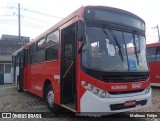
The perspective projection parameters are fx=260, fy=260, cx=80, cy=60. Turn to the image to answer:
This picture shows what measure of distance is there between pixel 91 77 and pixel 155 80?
38.2 feet

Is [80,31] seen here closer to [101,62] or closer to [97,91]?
[101,62]

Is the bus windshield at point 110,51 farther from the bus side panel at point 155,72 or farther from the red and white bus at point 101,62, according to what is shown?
the bus side panel at point 155,72

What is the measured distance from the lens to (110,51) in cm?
702

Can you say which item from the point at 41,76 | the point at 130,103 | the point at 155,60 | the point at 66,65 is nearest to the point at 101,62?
the point at 130,103

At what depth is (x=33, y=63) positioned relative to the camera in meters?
12.5

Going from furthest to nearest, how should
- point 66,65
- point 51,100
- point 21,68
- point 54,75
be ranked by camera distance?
point 21,68, point 51,100, point 54,75, point 66,65

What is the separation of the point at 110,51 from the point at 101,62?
1.49ft

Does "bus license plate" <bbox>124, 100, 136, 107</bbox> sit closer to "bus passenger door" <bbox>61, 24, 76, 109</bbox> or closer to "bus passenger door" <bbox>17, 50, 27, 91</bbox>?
"bus passenger door" <bbox>61, 24, 76, 109</bbox>

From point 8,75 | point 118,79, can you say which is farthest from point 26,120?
point 8,75

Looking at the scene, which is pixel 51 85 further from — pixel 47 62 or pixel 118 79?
pixel 118 79

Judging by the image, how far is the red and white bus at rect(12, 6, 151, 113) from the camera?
6648mm

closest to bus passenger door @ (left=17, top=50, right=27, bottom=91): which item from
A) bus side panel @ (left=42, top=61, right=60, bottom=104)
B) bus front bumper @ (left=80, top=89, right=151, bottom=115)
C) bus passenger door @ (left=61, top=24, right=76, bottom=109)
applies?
bus side panel @ (left=42, top=61, right=60, bottom=104)

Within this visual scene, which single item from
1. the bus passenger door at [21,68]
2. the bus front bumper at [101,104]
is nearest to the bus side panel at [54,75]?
the bus front bumper at [101,104]

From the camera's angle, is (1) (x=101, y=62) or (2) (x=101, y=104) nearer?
(2) (x=101, y=104)
